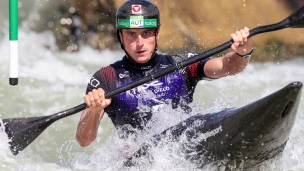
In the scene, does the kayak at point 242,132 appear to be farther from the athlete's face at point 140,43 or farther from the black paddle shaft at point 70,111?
the athlete's face at point 140,43

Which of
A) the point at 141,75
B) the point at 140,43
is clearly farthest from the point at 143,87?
the point at 140,43

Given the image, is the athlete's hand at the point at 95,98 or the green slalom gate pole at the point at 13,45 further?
the green slalom gate pole at the point at 13,45

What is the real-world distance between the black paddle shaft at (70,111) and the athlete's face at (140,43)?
21 cm

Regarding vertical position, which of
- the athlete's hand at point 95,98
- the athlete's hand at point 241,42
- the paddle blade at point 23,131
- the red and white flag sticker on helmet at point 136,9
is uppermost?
the red and white flag sticker on helmet at point 136,9

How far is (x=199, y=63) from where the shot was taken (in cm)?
397

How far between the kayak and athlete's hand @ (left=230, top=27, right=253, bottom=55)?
0.34 metres

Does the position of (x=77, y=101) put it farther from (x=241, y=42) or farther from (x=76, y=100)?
(x=241, y=42)

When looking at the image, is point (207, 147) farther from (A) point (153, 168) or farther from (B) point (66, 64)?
(B) point (66, 64)

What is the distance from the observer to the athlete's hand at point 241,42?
3502 millimetres

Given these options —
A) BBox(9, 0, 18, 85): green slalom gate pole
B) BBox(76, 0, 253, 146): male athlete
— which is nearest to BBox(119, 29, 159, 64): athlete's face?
BBox(76, 0, 253, 146): male athlete

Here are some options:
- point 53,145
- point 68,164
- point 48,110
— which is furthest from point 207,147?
point 48,110

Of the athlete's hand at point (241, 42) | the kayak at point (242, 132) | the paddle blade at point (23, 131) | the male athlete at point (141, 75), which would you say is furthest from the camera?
the paddle blade at point (23, 131)

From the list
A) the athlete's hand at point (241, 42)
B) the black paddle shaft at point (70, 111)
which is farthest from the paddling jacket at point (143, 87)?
the athlete's hand at point (241, 42)

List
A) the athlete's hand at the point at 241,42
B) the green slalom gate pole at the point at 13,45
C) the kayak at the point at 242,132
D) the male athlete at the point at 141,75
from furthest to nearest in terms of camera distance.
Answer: the green slalom gate pole at the point at 13,45 → the male athlete at the point at 141,75 → the athlete's hand at the point at 241,42 → the kayak at the point at 242,132
